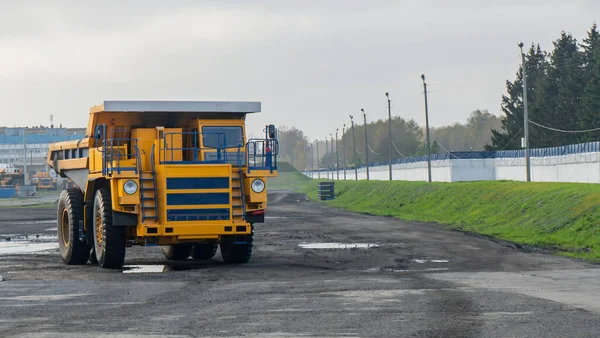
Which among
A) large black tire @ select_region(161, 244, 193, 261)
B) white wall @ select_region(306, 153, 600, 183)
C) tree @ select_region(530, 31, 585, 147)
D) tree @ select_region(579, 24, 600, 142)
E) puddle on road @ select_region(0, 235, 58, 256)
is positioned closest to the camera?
large black tire @ select_region(161, 244, 193, 261)

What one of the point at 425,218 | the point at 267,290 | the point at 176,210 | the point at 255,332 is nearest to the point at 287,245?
the point at 176,210

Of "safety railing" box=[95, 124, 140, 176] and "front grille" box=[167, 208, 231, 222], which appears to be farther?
"safety railing" box=[95, 124, 140, 176]

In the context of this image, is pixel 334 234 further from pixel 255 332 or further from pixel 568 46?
pixel 568 46

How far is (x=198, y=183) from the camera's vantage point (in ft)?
67.4

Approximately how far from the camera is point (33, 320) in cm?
1281

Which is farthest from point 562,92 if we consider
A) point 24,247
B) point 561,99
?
point 24,247

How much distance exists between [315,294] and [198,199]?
218 inches

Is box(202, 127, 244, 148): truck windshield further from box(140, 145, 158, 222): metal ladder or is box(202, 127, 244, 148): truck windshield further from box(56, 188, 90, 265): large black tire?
box(56, 188, 90, 265): large black tire

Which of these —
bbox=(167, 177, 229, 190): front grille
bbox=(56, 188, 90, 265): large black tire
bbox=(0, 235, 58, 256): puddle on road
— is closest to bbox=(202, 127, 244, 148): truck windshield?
bbox=(167, 177, 229, 190): front grille

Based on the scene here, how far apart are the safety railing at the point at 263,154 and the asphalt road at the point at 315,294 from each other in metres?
2.25

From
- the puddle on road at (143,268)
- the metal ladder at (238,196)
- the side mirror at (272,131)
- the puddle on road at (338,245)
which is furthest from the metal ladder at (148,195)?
the puddle on road at (338,245)

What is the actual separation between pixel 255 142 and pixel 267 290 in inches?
230

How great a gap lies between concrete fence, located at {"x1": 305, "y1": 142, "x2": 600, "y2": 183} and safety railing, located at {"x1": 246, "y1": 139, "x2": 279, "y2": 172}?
3165 cm

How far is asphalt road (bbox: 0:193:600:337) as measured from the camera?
1184 cm
